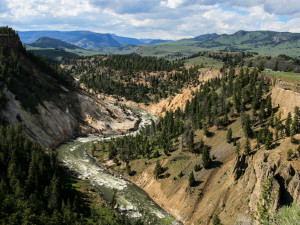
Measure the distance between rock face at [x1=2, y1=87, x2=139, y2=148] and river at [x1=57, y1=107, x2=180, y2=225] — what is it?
7788mm

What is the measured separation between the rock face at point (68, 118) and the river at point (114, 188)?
25.6ft

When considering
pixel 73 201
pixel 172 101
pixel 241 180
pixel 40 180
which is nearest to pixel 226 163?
pixel 241 180

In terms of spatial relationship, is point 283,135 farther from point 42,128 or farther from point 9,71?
point 9,71

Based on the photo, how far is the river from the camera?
53.4m

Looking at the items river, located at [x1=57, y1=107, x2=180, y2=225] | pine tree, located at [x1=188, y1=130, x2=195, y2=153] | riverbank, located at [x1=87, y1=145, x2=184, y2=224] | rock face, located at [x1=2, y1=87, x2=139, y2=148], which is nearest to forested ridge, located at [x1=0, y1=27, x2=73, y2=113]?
rock face, located at [x1=2, y1=87, x2=139, y2=148]

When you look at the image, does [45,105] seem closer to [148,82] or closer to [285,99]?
[285,99]

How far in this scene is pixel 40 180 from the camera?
55.3 meters

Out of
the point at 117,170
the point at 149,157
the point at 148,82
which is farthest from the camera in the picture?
the point at 148,82

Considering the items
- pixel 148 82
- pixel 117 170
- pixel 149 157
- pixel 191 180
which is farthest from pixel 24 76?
pixel 148 82

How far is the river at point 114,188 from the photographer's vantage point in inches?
2103

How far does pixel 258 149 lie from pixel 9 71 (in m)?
94.3

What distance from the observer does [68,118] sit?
10250 cm

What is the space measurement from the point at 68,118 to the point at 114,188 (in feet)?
167

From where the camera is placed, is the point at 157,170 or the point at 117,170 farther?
the point at 117,170
